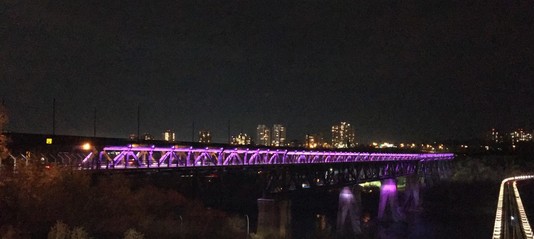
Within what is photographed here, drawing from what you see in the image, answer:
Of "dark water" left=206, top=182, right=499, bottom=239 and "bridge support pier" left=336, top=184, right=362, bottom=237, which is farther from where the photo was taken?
"dark water" left=206, top=182, right=499, bottom=239

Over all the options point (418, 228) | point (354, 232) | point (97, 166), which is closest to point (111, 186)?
point (97, 166)

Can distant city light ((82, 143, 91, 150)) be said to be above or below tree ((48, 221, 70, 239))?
above

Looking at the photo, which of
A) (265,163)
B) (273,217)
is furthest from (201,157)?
(273,217)

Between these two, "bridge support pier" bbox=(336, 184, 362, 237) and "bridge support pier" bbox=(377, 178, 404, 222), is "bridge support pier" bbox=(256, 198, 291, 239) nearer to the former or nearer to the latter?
"bridge support pier" bbox=(336, 184, 362, 237)

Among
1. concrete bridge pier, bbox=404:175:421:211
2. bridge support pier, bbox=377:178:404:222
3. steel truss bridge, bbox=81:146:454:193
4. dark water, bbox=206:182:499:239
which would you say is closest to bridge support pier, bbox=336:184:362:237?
dark water, bbox=206:182:499:239

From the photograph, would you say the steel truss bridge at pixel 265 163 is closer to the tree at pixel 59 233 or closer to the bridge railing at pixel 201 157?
the bridge railing at pixel 201 157

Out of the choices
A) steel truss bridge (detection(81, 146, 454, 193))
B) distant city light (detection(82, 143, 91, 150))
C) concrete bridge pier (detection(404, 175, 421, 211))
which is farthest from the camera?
concrete bridge pier (detection(404, 175, 421, 211))

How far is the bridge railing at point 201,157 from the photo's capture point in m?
52.8

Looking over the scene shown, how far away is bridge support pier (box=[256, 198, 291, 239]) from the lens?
63822 mm

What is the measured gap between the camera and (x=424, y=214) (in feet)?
405

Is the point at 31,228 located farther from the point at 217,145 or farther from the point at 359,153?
the point at 359,153

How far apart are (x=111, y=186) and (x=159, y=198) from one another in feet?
26.2

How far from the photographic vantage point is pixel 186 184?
277ft

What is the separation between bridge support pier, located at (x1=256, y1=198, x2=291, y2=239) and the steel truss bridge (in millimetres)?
4502
